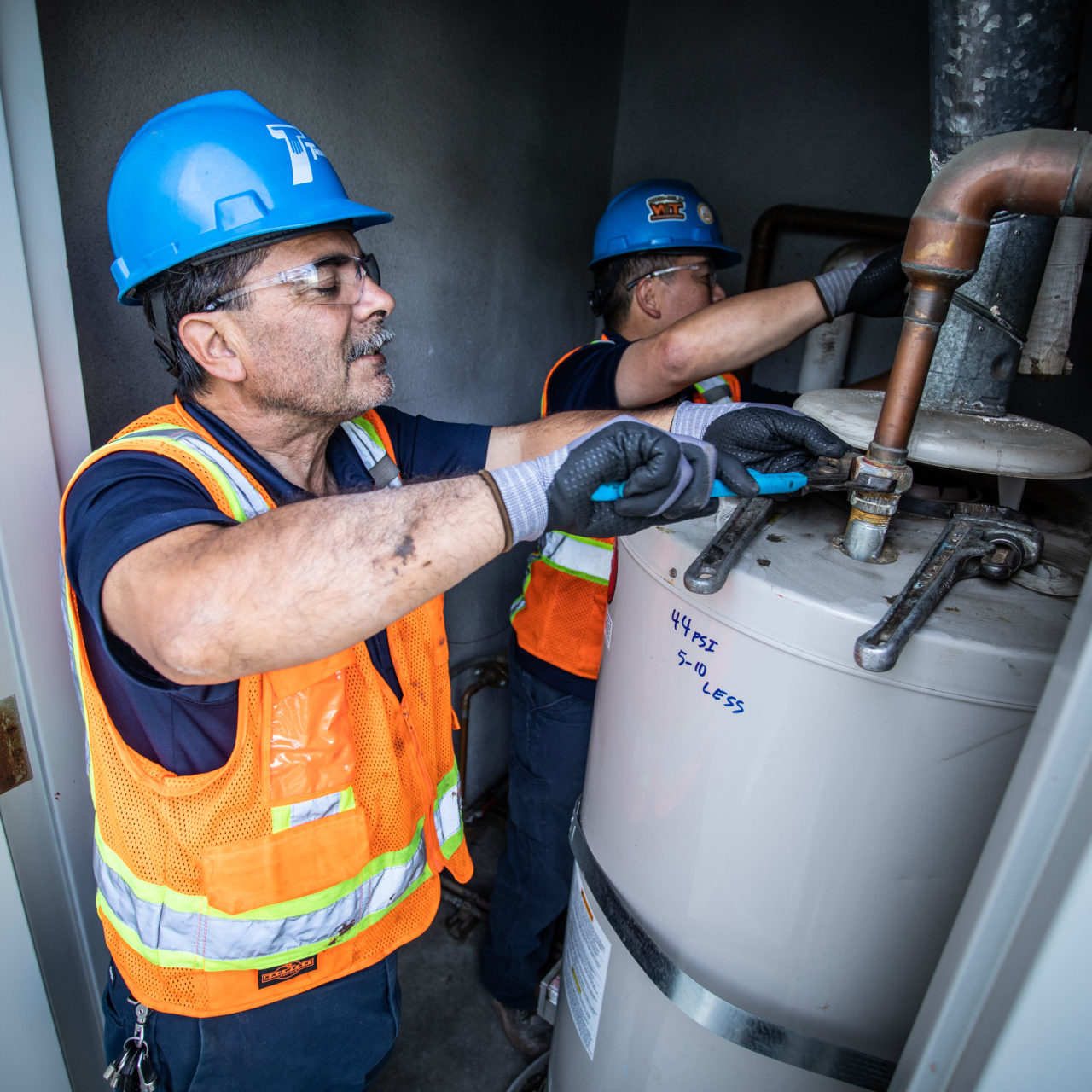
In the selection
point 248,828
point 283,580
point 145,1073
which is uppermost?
point 283,580

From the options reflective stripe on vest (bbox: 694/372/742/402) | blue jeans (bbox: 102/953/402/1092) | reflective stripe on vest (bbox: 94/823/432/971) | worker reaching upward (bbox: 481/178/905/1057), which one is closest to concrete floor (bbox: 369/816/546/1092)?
worker reaching upward (bbox: 481/178/905/1057)

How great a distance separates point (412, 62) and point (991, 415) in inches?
57.5

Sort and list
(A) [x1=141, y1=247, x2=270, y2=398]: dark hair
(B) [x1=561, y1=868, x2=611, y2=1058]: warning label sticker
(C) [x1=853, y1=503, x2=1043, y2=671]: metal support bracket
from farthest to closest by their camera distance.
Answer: (B) [x1=561, y1=868, x2=611, y2=1058]: warning label sticker → (A) [x1=141, y1=247, x2=270, y2=398]: dark hair → (C) [x1=853, y1=503, x2=1043, y2=671]: metal support bracket

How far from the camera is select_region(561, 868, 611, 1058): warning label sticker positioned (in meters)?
1.14

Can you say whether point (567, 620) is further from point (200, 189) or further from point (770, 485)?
point (200, 189)

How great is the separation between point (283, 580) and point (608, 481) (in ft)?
1.19

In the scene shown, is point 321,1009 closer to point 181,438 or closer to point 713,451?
point 181,438

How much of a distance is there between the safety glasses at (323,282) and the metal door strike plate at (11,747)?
640mm

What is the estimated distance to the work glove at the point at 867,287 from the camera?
1.33 metres

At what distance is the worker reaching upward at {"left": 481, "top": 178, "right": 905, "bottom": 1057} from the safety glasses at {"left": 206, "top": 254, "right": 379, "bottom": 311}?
0.59m

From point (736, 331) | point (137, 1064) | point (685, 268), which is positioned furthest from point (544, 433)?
point (137, 1064)

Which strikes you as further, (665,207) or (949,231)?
(665,207)

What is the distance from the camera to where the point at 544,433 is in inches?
54.0

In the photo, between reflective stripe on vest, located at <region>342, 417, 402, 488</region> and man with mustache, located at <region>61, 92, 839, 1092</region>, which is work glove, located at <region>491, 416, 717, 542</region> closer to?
A: man with mustache, located at <region>61, 92, 839, 1092</region>
